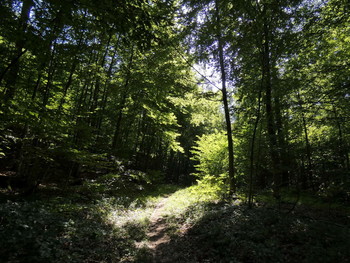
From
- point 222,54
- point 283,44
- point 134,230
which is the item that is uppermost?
point 222,54

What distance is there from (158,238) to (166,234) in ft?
1.16

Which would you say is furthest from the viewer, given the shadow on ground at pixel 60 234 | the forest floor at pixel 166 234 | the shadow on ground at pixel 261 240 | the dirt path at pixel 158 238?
the dirt path at pixel 158 238

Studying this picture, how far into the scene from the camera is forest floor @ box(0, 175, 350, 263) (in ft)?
12.5

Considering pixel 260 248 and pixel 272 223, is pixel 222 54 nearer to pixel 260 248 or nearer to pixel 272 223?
pixel 272 223

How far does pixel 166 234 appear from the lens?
6.54 metres

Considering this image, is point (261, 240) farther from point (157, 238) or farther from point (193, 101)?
point (193, 101)

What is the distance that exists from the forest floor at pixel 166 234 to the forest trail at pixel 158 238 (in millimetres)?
26

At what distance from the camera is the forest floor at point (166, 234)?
380cm

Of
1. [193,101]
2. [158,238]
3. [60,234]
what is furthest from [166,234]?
[193,101]

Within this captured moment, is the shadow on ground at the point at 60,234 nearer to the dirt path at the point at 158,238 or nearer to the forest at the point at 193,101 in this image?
the forest at the point at 193,101

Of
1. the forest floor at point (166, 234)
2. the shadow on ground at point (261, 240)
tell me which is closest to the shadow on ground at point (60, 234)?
the forest floor at point (166, 234)

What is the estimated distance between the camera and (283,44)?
5988 mm

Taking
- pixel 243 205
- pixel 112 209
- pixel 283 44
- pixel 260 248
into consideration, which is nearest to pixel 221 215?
pixel 243 205

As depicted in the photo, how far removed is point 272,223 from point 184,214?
3676 mm
